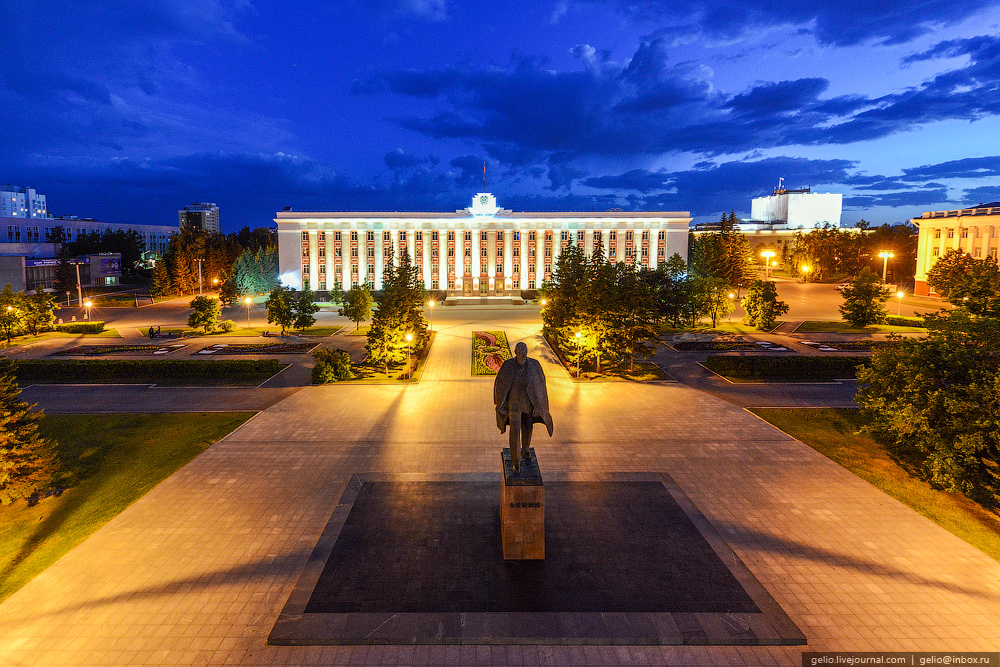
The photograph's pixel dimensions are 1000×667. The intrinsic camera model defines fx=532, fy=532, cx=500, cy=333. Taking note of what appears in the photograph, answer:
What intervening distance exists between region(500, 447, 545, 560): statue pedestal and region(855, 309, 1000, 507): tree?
9707 mm

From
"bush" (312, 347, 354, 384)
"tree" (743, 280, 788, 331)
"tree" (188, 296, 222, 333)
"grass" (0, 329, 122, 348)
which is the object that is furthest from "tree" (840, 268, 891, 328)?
"grass" (0, 329, 122, 348)

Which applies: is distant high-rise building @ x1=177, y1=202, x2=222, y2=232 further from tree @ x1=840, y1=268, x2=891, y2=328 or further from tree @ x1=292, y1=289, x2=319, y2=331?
tree @ x1=840, y1=268, x2=891, y2=328

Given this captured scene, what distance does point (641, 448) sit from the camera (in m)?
16.0

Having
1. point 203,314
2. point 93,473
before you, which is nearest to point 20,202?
point 203,314

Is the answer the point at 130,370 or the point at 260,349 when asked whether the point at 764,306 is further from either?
the point at 130,370

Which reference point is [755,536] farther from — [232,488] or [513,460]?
[232,488]

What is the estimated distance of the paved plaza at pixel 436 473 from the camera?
7.97 m

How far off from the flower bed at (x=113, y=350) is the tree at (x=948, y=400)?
35504mm

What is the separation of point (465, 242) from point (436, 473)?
61151 mm

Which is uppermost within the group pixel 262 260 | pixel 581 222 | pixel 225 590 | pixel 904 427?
pixel 581 222

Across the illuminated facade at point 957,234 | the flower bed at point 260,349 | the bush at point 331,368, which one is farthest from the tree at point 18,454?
the illuminated facade at point 957,234

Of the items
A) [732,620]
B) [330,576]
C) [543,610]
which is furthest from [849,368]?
[330,576]

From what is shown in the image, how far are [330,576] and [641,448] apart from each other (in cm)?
988

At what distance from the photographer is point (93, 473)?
47.0 feet
